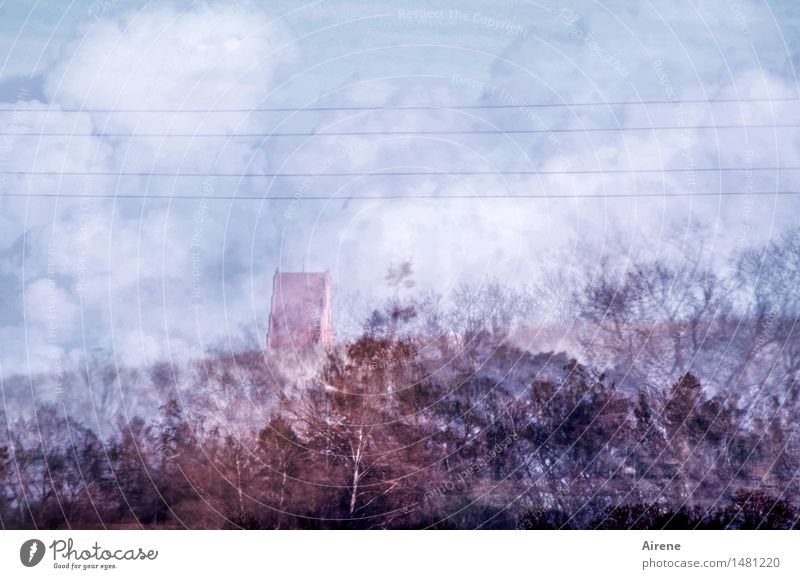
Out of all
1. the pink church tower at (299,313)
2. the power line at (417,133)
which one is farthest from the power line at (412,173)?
the pink church tower at (299,313)

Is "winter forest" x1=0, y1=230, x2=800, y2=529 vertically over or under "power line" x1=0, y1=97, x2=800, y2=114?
under

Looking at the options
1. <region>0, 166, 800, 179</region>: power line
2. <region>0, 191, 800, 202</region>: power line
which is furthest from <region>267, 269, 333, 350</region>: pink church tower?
<region>0, 166, 800, 179</region>: power line

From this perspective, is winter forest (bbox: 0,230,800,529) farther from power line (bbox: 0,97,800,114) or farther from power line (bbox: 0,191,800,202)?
power line (bbox: 0,97,800,114)

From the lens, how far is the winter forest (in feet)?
20.6

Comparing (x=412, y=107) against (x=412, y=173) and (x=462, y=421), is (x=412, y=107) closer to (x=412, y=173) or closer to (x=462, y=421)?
(x=412, y=173)

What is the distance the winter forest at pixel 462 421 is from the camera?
6273 mm

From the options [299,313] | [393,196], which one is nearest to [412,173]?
[393,196]

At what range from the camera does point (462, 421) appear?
250 inches

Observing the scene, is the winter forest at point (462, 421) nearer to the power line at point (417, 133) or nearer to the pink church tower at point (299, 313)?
the pink church tower at point (299, 313)

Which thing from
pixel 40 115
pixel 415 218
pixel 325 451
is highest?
pixel 40 115

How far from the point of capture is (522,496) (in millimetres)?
6309

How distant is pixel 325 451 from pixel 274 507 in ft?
1.66

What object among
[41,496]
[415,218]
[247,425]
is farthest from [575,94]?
[41,496]

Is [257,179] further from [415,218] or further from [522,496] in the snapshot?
[522,496]
